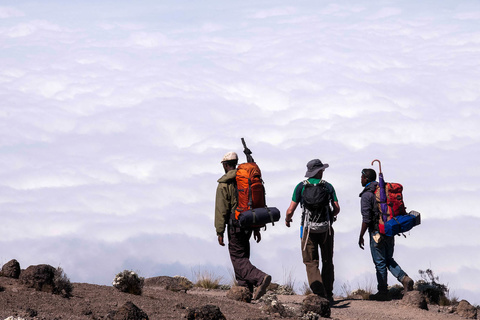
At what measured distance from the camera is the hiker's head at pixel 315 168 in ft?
43.5

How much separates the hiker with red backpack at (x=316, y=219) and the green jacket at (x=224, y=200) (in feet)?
3.48

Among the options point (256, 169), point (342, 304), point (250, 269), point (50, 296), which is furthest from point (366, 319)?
point (50, 296)

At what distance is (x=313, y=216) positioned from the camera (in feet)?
43.5

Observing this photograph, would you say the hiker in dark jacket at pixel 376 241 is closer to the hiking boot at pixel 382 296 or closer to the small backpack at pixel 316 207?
the hiking boot at pixel 382 296

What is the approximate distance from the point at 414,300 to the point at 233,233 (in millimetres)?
3908

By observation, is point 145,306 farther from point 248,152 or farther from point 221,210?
point 248,152

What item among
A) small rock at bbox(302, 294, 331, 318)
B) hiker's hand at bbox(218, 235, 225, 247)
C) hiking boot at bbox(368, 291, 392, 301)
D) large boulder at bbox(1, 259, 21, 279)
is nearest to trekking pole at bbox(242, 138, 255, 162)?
hiker's hand at bbox(218, 235, 225, 247)

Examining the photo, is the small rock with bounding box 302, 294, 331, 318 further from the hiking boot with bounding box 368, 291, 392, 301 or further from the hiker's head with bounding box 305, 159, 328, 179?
the hiking boot with bounding box 368, 291, 392, 301

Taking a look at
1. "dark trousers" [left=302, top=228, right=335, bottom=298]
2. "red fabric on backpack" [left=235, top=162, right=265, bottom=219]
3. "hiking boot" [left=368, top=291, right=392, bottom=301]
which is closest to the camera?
"red fabric on backpack" [left=235, top=162, right=265, bottom=219]

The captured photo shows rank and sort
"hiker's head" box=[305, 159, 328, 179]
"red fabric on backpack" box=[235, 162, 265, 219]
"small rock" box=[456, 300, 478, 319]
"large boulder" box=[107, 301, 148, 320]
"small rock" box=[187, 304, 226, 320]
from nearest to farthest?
"large boulder" box=[107, 301, 148, 320], "small rock" box=[187, 304, 226, 320], "red fabric on backpack" box=[235, 162, 265, 219], "hiker's head" box=[305, 159, 328, 179], "small rock" box=[456, 300, 478, 319]

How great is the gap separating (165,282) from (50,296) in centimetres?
512

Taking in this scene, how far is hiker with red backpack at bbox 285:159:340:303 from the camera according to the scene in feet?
43.3

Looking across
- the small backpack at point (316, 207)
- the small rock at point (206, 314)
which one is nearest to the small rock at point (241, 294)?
the small backpack at point (316, 207)

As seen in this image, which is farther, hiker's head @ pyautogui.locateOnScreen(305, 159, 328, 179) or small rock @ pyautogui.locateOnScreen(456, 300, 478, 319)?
small rock @ pyautogui.locateOnScreen(456, 300, 478, 319)
